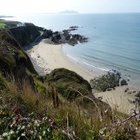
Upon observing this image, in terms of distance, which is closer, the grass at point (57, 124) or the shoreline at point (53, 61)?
the grass at point (57, 124)

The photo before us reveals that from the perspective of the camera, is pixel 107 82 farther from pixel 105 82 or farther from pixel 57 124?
pixel 57 124

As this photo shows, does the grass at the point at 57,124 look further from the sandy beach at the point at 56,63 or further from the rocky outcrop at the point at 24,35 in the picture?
the rocky outcrop at the point at 24,35

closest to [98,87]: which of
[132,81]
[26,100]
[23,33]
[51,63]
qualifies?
[132,81]

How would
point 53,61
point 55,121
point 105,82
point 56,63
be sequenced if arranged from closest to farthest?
point 55,121, point 105,82, point 56,63, point 53,61

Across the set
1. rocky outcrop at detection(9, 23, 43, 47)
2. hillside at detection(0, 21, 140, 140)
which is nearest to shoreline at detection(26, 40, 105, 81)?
rocky outcrop at detection(9, 23, 43, 47)

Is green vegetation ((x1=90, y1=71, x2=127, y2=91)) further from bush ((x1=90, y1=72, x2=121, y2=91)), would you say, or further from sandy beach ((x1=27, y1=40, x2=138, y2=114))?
sandy beach ((x1=27, y1=40, x2=138, y2=114))

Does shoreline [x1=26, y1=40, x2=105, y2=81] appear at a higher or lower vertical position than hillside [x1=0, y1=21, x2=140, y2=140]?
lower

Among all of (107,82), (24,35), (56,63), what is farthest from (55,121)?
(24,35)

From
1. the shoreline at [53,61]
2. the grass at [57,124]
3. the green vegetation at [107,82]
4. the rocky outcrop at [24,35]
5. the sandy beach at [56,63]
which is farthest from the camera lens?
the rocky outcrop at [24,35]

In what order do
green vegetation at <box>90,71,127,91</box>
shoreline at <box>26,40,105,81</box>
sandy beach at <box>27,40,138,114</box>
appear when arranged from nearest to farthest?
sandy beach at <box>27,40,138,114</box> → green vegetation at <box>90,71,127,91</box> → shoreline at <box>26,40,105,81</box>

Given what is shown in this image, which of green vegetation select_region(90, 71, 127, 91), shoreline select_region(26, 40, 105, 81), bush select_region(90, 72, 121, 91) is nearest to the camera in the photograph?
bush select_region(90, 72, 121, 91)

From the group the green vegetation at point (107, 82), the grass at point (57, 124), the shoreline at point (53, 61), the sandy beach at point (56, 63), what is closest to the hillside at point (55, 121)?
the grass at point (57, 124)

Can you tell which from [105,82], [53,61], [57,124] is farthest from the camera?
[53,61]

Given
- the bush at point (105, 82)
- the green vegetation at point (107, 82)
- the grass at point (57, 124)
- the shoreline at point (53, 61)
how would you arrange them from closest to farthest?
the grass at point (57, 124)
the bush at point (105, 82)
the green vegetation at point (107, 82)
the shoreline at point (53, 61)
